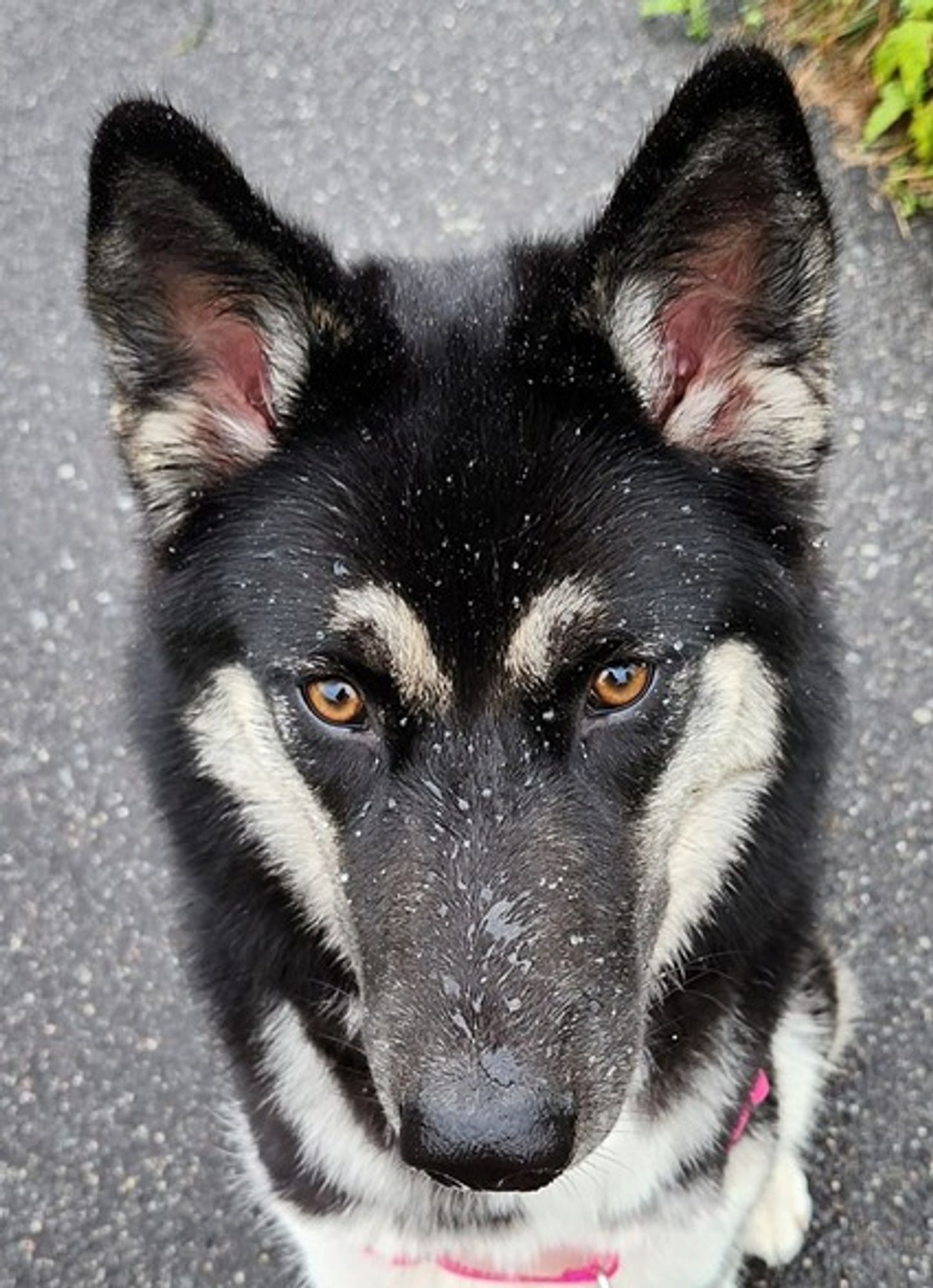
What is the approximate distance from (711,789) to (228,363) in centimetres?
92

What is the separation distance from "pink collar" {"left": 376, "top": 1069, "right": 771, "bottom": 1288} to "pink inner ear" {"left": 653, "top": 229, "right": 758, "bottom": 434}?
118 centimetres

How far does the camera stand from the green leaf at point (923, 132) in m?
3.85

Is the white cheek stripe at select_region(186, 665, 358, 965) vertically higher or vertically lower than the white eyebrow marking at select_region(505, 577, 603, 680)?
lower

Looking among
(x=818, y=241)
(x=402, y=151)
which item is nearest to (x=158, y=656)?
(x=818, y=241)

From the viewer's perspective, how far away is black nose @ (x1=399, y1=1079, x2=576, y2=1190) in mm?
1860

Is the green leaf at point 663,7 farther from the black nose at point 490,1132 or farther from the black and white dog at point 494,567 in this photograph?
the black nose at point 490,1132

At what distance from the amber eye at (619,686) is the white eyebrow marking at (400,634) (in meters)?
0.19

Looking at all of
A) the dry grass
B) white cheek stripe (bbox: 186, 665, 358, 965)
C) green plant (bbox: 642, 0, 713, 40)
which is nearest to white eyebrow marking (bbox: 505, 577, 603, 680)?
white cheek stripe (bbox: 186, 665, 358, 965)

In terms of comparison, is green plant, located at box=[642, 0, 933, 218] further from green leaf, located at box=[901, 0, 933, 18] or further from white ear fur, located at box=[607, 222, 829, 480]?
white ear fur, located at box=[607, 222, 829, 480]

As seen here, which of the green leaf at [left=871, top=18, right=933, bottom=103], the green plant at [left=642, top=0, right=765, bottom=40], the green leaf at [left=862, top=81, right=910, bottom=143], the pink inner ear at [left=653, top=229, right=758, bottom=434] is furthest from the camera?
Answer: the green plant at [left=642, top=0, right=765, bottom=40]

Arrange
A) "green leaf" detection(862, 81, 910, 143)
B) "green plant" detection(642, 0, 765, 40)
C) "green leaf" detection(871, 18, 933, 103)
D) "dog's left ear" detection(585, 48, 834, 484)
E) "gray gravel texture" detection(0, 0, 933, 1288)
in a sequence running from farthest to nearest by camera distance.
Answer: "green plant" detection(642, 0, 765, 40), "green leaf" detection(862, 81, 910, 143), "green leaf" detection(871, 18, 933, 103), "gray gravel texture" detection(0, 0, 933, 1288), "dog's left ear" detection(585, 48, 834, 484)

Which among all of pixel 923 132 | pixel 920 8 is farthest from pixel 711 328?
pixel 920 8

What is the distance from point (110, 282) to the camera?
202 centimetres

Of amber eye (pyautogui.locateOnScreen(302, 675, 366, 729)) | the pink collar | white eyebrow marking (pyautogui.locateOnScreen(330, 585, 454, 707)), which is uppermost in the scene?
white eyebrow marking (pyautogui.locateOnScreen(330, 585, 454, 707))
